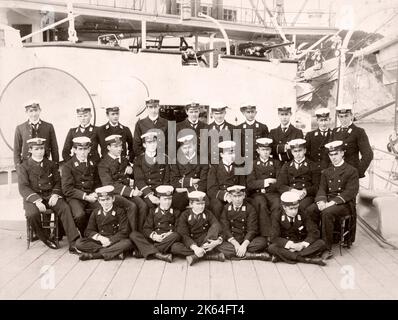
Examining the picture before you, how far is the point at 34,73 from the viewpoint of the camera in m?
7.79

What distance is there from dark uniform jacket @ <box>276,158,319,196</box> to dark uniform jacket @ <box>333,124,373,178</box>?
1.68 feet

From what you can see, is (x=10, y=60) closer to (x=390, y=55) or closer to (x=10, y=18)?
(x=10, y=18)

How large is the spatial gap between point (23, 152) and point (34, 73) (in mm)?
2140

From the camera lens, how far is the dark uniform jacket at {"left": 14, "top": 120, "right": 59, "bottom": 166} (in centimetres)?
604

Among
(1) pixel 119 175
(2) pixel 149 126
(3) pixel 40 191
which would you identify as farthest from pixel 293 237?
(3) pixel 40 191

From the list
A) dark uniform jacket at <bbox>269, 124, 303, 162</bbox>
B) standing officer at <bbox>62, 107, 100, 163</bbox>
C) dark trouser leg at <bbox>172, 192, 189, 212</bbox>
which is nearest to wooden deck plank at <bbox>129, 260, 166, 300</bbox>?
dark trouser leg at <bbox>172, 192, 189, 212</bbox>

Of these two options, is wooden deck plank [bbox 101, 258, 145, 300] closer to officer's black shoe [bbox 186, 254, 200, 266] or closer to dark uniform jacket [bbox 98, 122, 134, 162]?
officer's black shoe [bbox 186, 254, 200, 266]

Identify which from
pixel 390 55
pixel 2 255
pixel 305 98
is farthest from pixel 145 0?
pixel 305 98

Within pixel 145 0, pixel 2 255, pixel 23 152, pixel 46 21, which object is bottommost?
pixel 2 255

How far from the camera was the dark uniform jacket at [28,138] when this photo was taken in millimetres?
6043

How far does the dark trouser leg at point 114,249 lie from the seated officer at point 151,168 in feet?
2.74

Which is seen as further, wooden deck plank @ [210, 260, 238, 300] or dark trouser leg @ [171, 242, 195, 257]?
dark trouser leg @ [171, 242, 195, 257]

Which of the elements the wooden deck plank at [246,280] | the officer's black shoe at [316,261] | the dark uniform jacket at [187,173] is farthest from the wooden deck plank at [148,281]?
the officer's black shoe at [316,261]

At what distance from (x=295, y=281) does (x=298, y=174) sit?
1.59 m
